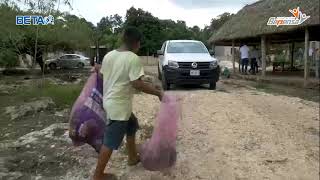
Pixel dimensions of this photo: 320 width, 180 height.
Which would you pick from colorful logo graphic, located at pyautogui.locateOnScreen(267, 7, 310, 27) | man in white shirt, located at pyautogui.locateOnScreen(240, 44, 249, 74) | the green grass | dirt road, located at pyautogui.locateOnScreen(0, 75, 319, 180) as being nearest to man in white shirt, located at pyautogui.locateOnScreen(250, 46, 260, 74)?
man in white shirt, located at pyautogui.locateOnScreen(240, 44, 249, 74)

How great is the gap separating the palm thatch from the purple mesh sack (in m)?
12.8

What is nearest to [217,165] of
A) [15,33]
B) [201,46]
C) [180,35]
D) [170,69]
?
[170,69]

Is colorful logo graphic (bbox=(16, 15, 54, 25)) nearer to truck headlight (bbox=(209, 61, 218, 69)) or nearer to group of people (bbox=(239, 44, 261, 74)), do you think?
truck headlight (bbox=(209, 61, 218, 69))

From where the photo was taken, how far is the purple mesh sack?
18.7 feet

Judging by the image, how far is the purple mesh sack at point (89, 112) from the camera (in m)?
5.69

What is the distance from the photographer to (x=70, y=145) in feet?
24.0

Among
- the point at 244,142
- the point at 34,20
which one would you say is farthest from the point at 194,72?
the point at 34,20

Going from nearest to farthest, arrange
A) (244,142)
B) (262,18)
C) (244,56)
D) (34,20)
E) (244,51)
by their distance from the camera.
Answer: (244,142), (34,20), (262,18), (244,51), (244,56)

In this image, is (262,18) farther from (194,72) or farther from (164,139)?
(164,139)

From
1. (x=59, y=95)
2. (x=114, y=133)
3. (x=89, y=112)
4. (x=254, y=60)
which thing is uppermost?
(x=254, y=60)

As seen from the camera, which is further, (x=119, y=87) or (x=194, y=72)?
(x=194, y=72)

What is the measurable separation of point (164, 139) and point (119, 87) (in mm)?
790

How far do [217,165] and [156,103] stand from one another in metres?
5.33

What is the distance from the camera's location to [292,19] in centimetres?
1875
